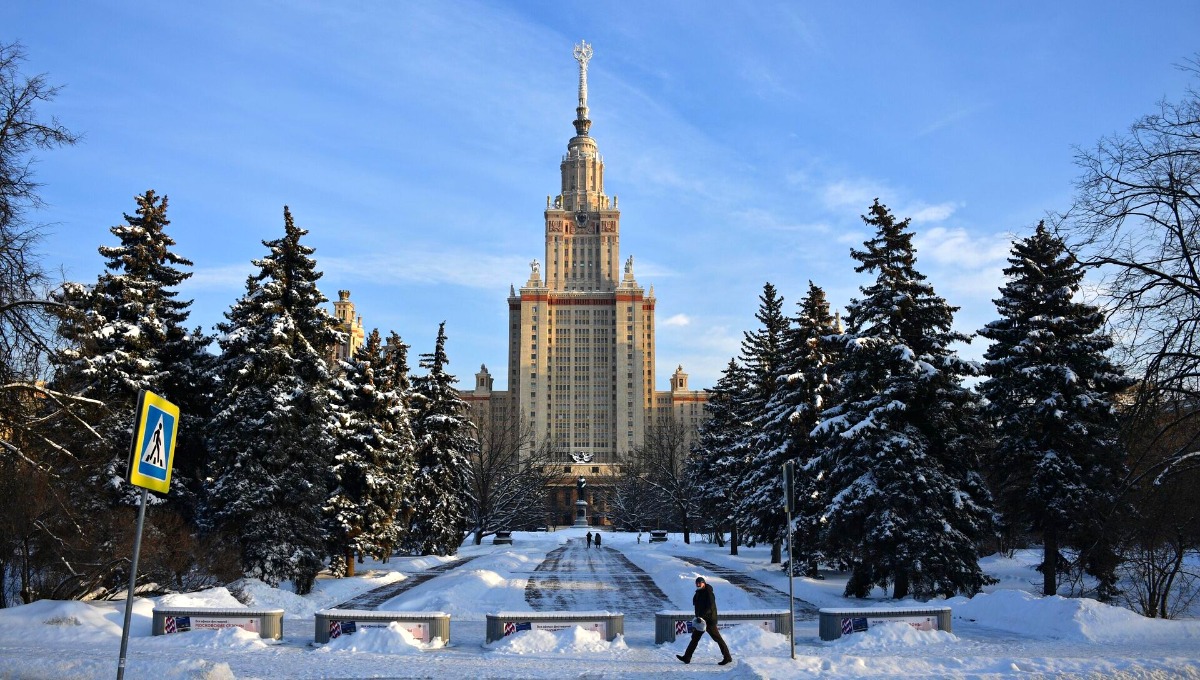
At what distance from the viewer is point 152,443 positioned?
927cm

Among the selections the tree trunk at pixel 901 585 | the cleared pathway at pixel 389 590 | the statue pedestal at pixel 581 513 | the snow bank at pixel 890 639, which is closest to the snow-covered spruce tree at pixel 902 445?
the tree trunk at pixel 901 585

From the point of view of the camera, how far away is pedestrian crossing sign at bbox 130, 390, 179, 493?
8.93 meters

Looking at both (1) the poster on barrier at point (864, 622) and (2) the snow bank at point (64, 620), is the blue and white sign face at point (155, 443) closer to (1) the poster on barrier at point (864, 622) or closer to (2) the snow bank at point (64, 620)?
(2) the snow bank at point (64, 620)

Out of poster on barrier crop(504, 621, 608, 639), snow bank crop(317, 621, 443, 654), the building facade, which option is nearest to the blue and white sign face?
snow bank crop(317, 621, 443, 654)

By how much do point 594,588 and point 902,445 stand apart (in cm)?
1262

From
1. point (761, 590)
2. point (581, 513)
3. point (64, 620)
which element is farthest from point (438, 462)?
point (581, 513)

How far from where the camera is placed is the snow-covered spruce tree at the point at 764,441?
38094 millimetres

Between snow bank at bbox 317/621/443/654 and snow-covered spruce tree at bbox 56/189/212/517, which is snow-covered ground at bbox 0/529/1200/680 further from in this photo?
snow-covered spruce tree at bbox 56/189/212/517

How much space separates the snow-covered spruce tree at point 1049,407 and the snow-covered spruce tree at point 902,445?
4.20ft

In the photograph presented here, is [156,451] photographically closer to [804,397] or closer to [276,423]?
[276,423]

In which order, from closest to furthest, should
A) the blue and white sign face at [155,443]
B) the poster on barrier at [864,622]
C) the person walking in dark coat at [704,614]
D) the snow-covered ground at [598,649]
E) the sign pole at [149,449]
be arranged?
the sign pole at [149,449], the blue and white sign face at [155,443], the snow-covered ground at [598,649], the person walking in dark coat at [704,614], the poster on barrier at [864,622]

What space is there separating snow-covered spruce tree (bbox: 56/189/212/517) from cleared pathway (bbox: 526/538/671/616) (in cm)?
1298

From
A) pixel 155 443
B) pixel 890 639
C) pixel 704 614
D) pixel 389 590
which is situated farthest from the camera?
pixel 389 590

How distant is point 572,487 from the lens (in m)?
152
